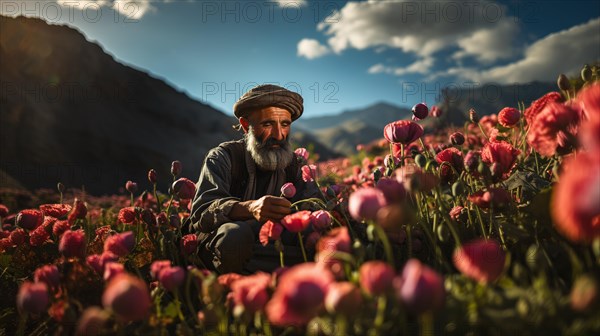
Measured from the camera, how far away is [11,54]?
31.5 feet

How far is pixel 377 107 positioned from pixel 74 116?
542 ft

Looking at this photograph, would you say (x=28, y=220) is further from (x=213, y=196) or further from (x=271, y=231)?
(x=271, y=231)

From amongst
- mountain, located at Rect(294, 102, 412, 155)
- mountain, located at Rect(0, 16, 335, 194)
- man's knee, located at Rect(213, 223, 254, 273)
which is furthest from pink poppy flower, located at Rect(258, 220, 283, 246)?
mountain, located at Rect(294, 102, 412, 155)

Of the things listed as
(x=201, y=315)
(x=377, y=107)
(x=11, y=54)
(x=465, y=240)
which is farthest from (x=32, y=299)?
(x=377, y=107)

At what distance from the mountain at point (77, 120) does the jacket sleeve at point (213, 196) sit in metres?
5.88

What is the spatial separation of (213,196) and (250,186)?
1.11 ft

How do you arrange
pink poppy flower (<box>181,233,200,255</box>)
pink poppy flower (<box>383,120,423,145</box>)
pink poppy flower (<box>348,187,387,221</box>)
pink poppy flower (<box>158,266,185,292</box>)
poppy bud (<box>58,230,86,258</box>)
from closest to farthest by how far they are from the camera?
pink poppy flower (<box>348,187,387,221</box>)
pink poppy flower (<box>158,266,185,292</box>)
poppy bud (<box>58,230,86,258</box>)
pink poppy flower (<box>383,120,423,145</box>)
pink poppy flower (<box>181,233,200,255</box>)

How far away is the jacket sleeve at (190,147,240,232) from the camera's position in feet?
6.14

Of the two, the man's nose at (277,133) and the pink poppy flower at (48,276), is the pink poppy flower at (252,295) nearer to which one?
the pink poppy flower at (48,276)

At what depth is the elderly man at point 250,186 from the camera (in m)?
1.70

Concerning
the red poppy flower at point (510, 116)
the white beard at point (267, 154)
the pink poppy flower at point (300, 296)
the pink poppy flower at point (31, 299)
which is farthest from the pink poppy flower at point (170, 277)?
the red poppy flower at point (510, 116)

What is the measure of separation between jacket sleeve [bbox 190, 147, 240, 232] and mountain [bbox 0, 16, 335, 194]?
588cm

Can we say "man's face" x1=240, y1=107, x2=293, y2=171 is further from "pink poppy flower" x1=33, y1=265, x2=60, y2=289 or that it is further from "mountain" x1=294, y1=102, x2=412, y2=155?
"mountain" x1=294, y1=102, x2=412, y2=155

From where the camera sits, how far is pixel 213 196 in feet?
6.55
